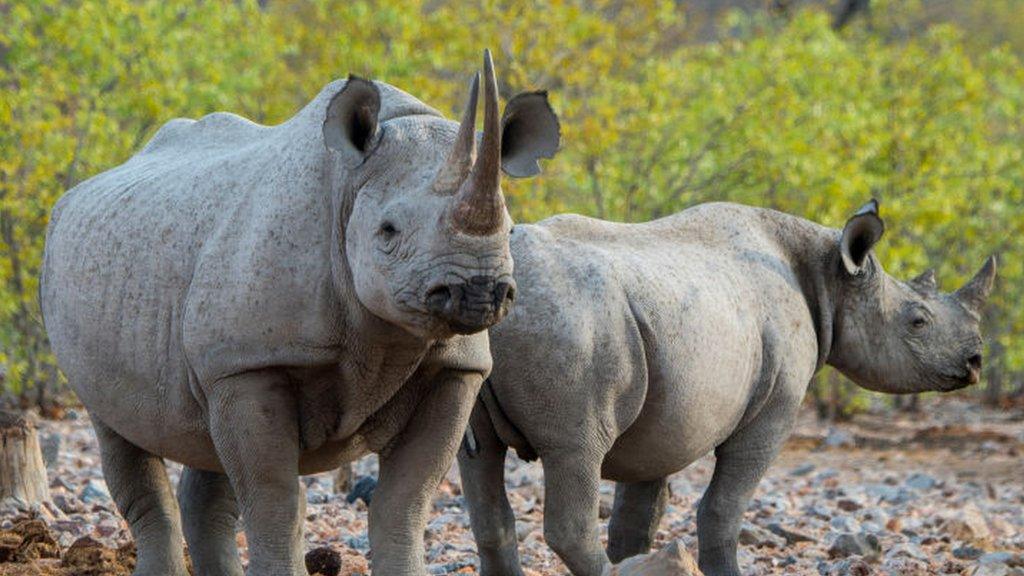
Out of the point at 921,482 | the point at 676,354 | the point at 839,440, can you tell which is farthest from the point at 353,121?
the point at 839,440

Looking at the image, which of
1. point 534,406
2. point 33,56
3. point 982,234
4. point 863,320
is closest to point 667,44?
point 982,234

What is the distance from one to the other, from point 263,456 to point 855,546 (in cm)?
414

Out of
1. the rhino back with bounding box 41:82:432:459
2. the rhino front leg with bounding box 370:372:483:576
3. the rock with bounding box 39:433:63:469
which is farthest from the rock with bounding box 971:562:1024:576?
the rock with bounding box 39:433:63:469

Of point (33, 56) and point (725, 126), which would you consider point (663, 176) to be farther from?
point (33, 56)

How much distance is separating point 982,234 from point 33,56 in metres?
10.7

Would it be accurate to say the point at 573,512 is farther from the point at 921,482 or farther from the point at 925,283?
Result: the point at 921,482

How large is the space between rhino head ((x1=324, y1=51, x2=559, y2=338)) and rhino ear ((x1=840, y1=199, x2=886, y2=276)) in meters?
2.79

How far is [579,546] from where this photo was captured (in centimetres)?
631

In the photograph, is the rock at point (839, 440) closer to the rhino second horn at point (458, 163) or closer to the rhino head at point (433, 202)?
the rhino head at point (433, 202)

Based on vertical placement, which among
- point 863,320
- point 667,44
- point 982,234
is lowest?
point 863,320

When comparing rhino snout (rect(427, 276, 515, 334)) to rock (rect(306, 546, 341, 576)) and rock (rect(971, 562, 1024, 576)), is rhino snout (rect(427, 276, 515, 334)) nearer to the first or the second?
rock (rect(306, 546, 341, 576))

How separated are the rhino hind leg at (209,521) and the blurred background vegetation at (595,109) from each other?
6969 mm

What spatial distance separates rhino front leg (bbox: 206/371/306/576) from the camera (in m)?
5.24

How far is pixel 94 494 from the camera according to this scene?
9.46 metres
